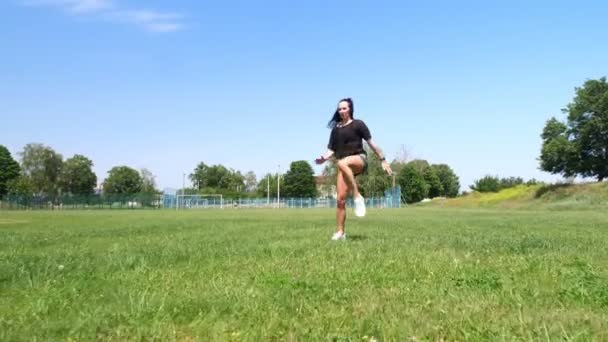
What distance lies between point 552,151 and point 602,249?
7740 cm

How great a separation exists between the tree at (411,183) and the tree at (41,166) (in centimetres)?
7118

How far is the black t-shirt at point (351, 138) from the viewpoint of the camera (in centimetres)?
971

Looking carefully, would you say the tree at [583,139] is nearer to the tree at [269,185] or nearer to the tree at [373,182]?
the tree at [373,182]

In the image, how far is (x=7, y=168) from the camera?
13100cm

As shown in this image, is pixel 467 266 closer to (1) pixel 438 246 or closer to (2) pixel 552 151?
(1) pixel 438 246

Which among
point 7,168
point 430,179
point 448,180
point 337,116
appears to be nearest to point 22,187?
point 7,168

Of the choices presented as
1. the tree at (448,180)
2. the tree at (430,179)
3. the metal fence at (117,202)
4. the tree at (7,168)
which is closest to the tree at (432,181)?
the tree at (430,179)

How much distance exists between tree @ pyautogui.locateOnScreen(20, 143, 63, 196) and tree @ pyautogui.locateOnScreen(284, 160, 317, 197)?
55.5 metres

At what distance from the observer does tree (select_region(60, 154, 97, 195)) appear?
13012cm

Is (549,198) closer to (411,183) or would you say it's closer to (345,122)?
(411,183)

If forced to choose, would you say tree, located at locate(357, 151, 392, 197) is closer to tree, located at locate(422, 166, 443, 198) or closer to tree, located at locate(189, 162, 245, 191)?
tree, located at locate(422, 166, 443, 198)

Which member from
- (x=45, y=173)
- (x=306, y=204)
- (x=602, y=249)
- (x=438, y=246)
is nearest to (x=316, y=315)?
(x=438, y=246)

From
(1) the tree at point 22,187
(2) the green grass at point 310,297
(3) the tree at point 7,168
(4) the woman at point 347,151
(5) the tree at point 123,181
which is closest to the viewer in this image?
(2) the green grass at point 310,297

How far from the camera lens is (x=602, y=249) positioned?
789 centimetres
